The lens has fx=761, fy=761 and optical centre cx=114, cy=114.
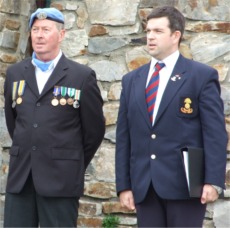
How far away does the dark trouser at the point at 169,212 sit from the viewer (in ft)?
12.9

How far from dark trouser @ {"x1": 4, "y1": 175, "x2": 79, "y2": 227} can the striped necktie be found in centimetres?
68

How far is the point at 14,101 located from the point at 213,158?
122 cm

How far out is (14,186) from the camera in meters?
4.21

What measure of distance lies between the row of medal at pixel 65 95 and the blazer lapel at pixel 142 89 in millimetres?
350

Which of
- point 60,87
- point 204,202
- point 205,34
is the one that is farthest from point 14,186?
point 205,34

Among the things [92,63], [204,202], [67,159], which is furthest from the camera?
[92,63]

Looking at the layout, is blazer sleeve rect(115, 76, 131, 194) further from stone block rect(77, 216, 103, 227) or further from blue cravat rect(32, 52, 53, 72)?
stone block rect(77, 216, 103, 227)

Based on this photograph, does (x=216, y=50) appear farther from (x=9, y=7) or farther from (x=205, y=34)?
(x=9, y=7)

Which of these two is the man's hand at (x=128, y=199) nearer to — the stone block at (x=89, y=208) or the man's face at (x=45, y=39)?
the man's face at (x=45, y=39)

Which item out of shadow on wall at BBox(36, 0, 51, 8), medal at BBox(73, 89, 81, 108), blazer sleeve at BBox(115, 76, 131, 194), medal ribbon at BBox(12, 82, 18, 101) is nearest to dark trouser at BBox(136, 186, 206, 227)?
blazer sleeve at BBox(115, 76, 131, 194)

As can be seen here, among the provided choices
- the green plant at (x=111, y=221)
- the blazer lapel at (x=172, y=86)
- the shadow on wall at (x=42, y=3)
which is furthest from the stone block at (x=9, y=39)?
the blazer lapel at (x=172, y=86)

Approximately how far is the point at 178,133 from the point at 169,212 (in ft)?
1.36

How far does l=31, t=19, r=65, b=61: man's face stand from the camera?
14.0 feet

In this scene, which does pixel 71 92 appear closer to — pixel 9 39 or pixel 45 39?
pixel 45 39
